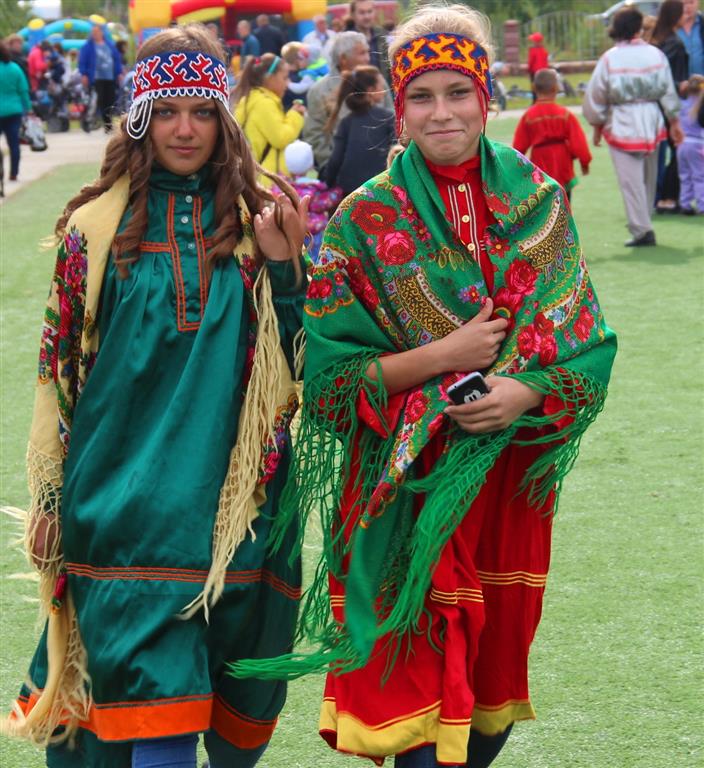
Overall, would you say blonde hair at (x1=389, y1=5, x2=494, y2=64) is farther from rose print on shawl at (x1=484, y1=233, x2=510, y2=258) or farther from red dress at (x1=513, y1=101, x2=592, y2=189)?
red dress at (x1=513, y1=101, x2=592, y2=189)

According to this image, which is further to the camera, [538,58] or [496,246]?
[538,58]

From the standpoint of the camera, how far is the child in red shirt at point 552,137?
11.7 m

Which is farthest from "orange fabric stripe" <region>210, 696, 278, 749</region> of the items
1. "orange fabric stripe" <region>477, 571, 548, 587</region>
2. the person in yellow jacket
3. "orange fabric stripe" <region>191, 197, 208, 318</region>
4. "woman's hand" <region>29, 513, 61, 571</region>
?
the person in yellow jacket

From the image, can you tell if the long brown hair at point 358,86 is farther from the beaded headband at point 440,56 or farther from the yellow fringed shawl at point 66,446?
the beaded headband at point 440,56

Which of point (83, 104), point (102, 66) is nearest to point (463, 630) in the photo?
point (102, 66)

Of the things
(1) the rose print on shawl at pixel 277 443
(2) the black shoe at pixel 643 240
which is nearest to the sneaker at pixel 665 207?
(2) the black shoe at pixel 643 240

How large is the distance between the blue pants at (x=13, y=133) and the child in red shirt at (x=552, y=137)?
7.86 meters

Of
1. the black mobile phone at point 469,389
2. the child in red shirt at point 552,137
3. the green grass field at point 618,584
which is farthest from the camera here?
the child in red shirt at point 552,137

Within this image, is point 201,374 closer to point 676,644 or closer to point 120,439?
point 120,439

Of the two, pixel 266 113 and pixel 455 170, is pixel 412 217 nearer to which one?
pixel 455 170

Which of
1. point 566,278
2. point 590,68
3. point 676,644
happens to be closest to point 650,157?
point 676,644

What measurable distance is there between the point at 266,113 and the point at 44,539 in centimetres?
725

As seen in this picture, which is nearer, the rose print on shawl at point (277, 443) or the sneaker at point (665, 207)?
A: the rose print on shawl at point (277, 443)

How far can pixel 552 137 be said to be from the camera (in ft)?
38.3
